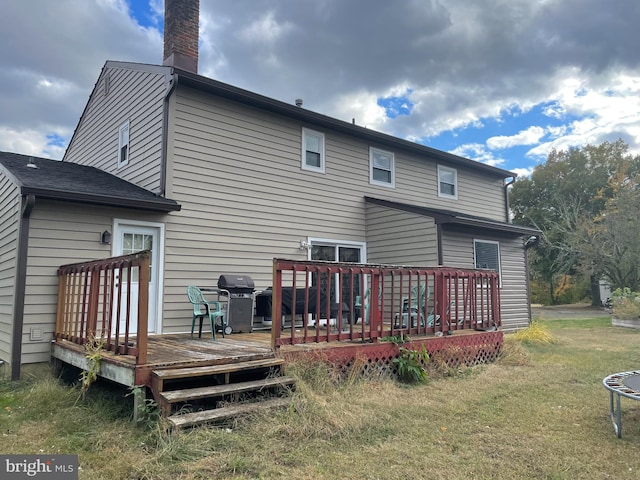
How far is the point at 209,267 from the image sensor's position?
25.6ft

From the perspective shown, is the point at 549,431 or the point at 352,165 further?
the point at 352,165

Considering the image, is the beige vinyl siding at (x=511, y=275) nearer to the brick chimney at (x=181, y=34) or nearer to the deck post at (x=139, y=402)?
the brick chimney at (x=181, y=34)

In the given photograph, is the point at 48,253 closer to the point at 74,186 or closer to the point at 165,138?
the point at 74,186

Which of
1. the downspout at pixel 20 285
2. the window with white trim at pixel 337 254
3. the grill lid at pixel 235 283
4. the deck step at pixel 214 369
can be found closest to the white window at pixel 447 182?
the window with white trim at pixel 337 254

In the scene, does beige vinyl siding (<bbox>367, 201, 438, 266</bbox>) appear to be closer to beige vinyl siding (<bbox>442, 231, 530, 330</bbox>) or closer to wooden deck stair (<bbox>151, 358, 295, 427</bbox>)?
beige vinyl siding (<bbox>442, 231, 530, 330</bbox>)

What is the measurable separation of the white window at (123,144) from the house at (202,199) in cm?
5

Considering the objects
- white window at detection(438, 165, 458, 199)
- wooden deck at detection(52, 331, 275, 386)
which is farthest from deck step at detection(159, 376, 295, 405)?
white window at detection(438, 165, 458, 199)

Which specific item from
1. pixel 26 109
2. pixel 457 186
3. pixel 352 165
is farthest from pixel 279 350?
pixel 26 109

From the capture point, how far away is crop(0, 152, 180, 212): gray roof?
6.08 m

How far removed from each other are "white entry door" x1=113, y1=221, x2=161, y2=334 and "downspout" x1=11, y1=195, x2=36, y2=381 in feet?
3.94

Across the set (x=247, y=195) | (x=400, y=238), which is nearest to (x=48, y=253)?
(x=247, y=195)

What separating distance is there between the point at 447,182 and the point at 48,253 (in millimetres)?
9681

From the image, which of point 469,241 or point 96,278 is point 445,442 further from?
point 469,241

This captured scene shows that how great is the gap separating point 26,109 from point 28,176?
1319 cm
